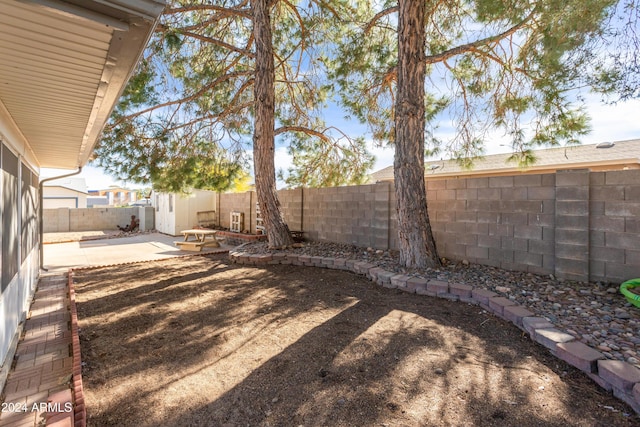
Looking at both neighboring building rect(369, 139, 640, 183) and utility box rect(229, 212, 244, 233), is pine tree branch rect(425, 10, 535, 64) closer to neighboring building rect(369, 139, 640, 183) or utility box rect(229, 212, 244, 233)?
neighboring building rect(369, 139, 640, 183)

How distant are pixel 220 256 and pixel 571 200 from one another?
272 inches

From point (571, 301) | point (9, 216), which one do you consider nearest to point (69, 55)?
point (9, 216)

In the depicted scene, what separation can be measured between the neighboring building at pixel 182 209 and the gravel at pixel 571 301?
990 cm

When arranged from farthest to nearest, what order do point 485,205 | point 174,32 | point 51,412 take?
point 174,32 < point 485,205 < point 51,412

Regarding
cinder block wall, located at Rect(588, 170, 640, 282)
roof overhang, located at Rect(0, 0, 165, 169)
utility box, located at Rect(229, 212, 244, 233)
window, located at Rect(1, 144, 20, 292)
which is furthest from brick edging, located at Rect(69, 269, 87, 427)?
utility box, located at Rect(229, 212, 244, 233)

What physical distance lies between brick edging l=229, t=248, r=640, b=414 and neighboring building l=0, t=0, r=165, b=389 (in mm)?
3367

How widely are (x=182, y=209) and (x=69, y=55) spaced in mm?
11669

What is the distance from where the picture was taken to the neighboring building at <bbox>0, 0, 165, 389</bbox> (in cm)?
128

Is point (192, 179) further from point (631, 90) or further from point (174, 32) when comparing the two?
point (631, 90)

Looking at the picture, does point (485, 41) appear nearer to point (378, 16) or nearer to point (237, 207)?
point (378, 16)

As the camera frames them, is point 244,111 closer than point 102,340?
No

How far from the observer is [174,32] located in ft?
18.5

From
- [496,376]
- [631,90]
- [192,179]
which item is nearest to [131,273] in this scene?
[192,179]

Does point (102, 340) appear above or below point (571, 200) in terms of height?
below
